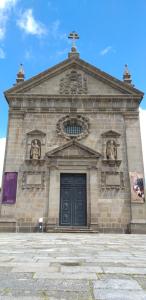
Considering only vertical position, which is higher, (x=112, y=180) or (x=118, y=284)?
(x=112, y=180)

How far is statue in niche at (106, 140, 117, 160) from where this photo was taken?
17859mm

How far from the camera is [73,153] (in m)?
18.0

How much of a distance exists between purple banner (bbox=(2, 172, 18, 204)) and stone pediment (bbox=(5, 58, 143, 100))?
19.0 ft

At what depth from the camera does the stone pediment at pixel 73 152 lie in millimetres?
17797

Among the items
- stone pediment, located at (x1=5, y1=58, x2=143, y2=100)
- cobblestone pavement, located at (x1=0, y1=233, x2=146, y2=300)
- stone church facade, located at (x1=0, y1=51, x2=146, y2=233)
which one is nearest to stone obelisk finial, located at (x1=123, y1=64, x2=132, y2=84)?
stone church facade, located at (x1=0, y1=51, x2=146, y2=233)

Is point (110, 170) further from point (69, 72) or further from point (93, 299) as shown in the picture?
point (93, 299)

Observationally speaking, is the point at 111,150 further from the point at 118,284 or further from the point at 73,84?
the point at 118,284

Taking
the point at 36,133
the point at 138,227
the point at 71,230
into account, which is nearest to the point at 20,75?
the point at 36,133

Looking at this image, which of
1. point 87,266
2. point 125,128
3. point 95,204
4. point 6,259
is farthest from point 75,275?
point 125,128

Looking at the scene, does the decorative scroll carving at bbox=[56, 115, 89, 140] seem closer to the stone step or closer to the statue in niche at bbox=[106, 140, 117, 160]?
the statue in niche at bbox=[106, 140, 117, 160]

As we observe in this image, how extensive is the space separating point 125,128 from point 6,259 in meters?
14.7

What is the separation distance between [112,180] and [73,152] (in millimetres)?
3125

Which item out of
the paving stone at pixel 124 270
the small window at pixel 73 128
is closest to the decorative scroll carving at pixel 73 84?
the small window at pixel 73 128

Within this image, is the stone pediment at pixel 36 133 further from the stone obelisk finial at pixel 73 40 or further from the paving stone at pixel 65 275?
the paving stone at pixel 65 275
